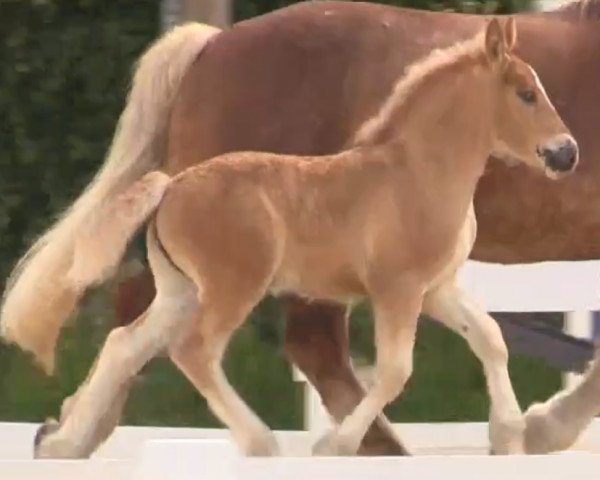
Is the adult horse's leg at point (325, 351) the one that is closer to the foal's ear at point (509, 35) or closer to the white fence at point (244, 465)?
the white fence at point (244, 465)

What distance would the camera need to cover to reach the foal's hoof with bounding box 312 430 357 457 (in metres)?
0.67

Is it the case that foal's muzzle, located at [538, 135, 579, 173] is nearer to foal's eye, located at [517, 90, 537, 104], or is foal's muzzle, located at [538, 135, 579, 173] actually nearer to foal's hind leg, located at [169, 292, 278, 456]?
foal's eye, located at [517, 90, 537, 104]

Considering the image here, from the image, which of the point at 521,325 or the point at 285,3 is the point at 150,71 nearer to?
the point at 521,325

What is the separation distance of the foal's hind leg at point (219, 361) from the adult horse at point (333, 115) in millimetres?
83

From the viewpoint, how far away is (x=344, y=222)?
668 millimetres

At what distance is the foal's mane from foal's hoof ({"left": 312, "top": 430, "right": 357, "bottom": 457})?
175mm

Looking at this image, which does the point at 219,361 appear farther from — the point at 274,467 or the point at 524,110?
the point at 524,110

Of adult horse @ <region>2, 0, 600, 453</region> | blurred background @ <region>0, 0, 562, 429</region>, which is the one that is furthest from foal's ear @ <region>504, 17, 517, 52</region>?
blurred background @ <region>0, 0, 562, 429</region>

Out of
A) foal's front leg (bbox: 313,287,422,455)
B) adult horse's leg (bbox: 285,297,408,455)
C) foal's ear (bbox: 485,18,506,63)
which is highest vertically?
foal's ear (bbox: 485,18,506,63)

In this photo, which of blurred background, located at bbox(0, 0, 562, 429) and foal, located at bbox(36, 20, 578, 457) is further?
blurred background, located at bbox(0, 0, 562, 429)

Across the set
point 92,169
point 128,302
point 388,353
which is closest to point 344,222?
point 388,353

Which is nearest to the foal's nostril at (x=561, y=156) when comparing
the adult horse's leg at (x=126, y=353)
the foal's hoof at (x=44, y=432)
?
the adult horse's leg at (x=126, y=353)

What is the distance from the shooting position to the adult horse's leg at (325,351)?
776 mm

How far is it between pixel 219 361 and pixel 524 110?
225mm
